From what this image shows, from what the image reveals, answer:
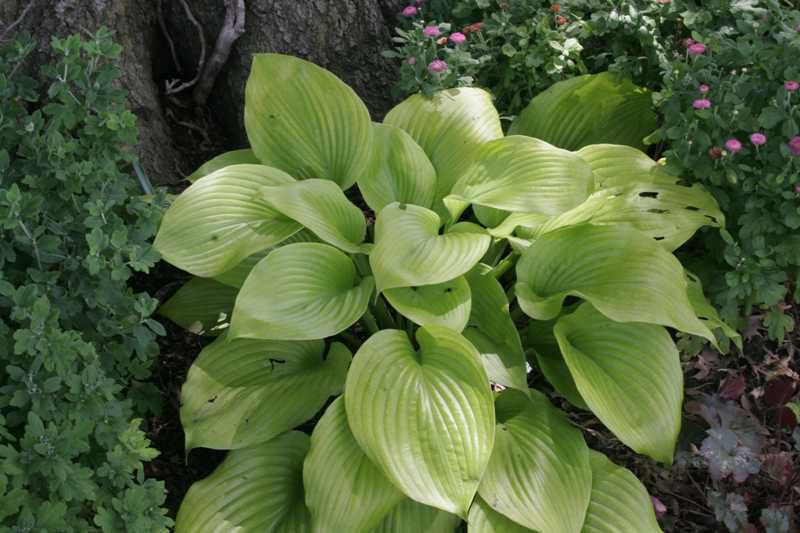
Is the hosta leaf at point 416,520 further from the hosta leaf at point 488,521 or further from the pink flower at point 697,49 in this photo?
the pink flower at point 697,49

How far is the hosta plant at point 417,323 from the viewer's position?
6.66ft

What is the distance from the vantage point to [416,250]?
7.04ft

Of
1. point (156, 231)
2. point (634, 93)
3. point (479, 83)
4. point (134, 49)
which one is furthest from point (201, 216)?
point (634, 93)

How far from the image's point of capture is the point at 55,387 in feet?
5.70

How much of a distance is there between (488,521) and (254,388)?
2.28 ft

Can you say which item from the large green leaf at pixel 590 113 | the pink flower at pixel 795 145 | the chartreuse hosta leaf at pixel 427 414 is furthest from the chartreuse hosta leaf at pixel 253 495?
the pink flower at pixel 795 145

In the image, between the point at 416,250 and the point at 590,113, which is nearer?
the point at 416,250

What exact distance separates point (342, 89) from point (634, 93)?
947 mm

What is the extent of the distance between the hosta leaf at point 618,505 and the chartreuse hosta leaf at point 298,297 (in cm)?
75

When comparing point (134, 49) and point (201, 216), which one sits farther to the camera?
point (134, 49)

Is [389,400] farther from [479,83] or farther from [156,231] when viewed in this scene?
[479,83]

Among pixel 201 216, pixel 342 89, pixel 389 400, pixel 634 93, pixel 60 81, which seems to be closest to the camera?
pixel 389 400

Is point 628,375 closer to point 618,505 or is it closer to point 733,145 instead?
point 618,505

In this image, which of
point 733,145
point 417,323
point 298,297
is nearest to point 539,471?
point 417,323
